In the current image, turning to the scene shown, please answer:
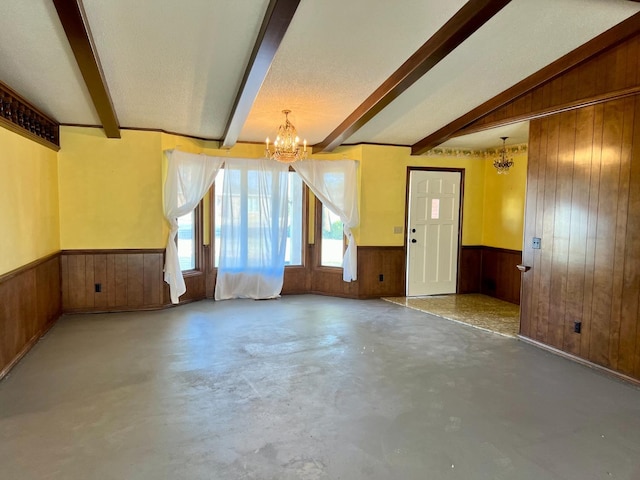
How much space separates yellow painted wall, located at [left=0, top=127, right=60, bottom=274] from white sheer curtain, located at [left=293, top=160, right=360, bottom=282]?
315 centimetres

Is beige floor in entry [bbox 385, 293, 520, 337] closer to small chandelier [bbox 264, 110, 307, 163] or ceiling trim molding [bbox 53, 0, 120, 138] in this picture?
small chandelier [bbox 264, 110, 307, 163]

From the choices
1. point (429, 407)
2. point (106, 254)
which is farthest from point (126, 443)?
point (106, 254)

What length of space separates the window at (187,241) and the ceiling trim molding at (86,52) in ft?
5.72

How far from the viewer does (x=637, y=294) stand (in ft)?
10.8

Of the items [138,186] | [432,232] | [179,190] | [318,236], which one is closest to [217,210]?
[179,190]

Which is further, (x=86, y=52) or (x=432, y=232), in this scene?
(x=432, y=232)

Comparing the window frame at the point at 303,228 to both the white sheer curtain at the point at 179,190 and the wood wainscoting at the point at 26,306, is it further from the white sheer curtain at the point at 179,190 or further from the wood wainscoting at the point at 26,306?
the wood wainscoting at the point at 26,306

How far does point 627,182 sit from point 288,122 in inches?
133

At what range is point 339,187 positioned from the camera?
607 centimetres

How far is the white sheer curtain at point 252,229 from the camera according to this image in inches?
233

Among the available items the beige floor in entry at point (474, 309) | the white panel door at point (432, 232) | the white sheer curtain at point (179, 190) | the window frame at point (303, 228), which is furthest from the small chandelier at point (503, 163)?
the white sheer curtain at point (179, 190)

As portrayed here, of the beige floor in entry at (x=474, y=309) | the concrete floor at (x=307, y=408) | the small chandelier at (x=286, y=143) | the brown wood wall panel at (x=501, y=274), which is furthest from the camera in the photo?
the brown wood wall panel at (x=501, y=274)

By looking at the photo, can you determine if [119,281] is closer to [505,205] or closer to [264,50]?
[264,50]

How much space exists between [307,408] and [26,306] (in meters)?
2.94
